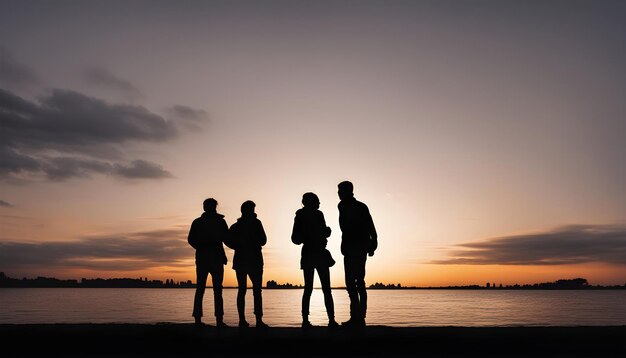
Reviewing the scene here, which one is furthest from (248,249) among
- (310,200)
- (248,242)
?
(310,200)

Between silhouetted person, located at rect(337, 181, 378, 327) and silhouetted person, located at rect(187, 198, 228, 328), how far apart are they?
2504 millimetres

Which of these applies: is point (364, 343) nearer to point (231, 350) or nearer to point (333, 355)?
point (333, 355)

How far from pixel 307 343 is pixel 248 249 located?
2.57 metres

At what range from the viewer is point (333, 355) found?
855 cm

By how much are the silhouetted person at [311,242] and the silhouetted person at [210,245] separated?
168cm

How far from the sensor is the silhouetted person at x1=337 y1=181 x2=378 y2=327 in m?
10.1

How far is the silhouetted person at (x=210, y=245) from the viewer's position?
35.9 ft

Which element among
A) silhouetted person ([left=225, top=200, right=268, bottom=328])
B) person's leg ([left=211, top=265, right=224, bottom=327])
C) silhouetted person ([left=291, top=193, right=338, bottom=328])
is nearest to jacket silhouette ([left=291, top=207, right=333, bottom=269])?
silhouetted person ([left=291, top=193, right=338, bottom=328])

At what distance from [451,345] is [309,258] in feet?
9.75

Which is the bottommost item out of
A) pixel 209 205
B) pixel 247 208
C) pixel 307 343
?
pixel 307 343

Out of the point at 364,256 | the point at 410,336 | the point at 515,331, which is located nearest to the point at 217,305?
Result: the point at 364,256

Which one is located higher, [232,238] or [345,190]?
[345,190]

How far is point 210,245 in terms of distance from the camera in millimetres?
10984

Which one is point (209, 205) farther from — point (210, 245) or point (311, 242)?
point (311, 242)
